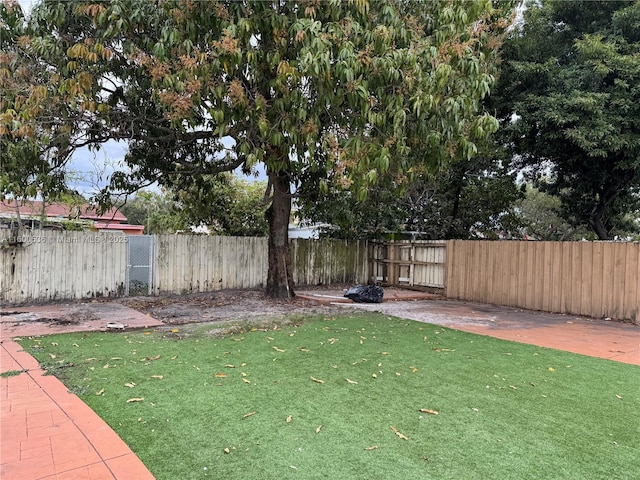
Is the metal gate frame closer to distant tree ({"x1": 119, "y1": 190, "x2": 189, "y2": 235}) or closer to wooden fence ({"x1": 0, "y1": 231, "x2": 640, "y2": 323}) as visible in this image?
wooden fence ({"x1": 0, "y1": 231, "x2": 640, "y2": 323})

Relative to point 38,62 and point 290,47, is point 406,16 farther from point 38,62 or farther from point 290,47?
point 38,62

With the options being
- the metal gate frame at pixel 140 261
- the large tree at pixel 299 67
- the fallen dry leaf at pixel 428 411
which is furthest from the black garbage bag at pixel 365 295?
the fallen dry leaf at pixel 428 411

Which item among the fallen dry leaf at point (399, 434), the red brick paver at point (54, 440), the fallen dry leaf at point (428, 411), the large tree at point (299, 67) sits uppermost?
the large tree at point (299, 67)

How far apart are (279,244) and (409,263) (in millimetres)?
4768

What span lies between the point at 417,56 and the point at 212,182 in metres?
7.60

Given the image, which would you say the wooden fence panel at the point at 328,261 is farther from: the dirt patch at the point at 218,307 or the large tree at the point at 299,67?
the large tree at the point at 299,67

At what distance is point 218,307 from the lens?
8992 mm

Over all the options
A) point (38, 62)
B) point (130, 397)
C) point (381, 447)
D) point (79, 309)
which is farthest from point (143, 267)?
point (381, 447)

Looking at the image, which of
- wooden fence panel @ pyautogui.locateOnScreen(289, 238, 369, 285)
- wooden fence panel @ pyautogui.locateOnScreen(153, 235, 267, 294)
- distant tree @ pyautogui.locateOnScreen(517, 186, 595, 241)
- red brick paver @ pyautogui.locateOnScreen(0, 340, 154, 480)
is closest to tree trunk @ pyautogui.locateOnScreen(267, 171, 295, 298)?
wooden fence panel @ pyautogui.locateOnScreen(153, 235, 267, 294)

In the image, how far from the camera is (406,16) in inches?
266

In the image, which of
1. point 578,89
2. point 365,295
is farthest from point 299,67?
point 578,89

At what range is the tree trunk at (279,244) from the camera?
10.1 m

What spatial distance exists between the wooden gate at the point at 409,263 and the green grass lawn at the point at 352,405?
20.8ft

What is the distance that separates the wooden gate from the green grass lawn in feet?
20.8
